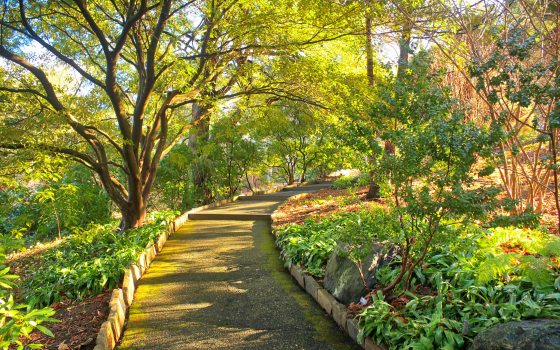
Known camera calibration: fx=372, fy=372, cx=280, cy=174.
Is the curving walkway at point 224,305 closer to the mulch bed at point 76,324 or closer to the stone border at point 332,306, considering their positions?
the stone border at point 332,306

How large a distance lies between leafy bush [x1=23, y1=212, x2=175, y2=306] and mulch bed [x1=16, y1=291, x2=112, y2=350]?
0.22m

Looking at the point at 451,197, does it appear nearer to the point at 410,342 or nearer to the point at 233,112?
the point at 410,342

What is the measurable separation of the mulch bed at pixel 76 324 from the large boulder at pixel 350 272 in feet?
8.39

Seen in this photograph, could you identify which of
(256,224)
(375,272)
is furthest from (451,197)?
(256,224)

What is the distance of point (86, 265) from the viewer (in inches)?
216

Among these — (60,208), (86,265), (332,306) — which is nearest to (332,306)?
(332,306)

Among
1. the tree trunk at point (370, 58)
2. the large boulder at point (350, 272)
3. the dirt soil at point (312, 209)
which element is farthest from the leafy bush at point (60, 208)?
the tree trunk at point (370, 58)

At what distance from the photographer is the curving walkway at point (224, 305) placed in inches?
142

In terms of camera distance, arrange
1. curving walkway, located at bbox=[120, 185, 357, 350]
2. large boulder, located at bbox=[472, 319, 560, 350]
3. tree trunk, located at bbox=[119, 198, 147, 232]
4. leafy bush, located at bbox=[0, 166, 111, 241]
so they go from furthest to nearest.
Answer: leafy bush, located at bbox=[0, 166, 111, 241]
tree trunk, located at bbox=[119, 198, 147, 232]
curving walkway, located at bbox=[120, 185, 357, 350]
large boulder, located at bbox=[472, 319, 560, 350]

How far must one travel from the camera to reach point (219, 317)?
4.11 meters

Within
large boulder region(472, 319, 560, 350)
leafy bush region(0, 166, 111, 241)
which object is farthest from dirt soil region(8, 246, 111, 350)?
leafy bush region(0, 166, 111, 241)

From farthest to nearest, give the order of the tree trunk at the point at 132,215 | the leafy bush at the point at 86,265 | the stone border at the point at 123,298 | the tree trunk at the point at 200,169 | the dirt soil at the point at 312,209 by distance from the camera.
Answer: the tree trunk at the point at 200,169 < the dirt soil at the point at 312,209 < the tree trunk at the point at 132,215 < the leafy bush at the point at 86,265 < the stone border at the point at 123,298

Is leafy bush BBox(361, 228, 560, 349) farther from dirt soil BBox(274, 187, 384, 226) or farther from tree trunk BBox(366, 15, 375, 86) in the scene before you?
tree trunk BBox(366, 15, 375, 86)

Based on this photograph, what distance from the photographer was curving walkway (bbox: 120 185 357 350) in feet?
11.8
